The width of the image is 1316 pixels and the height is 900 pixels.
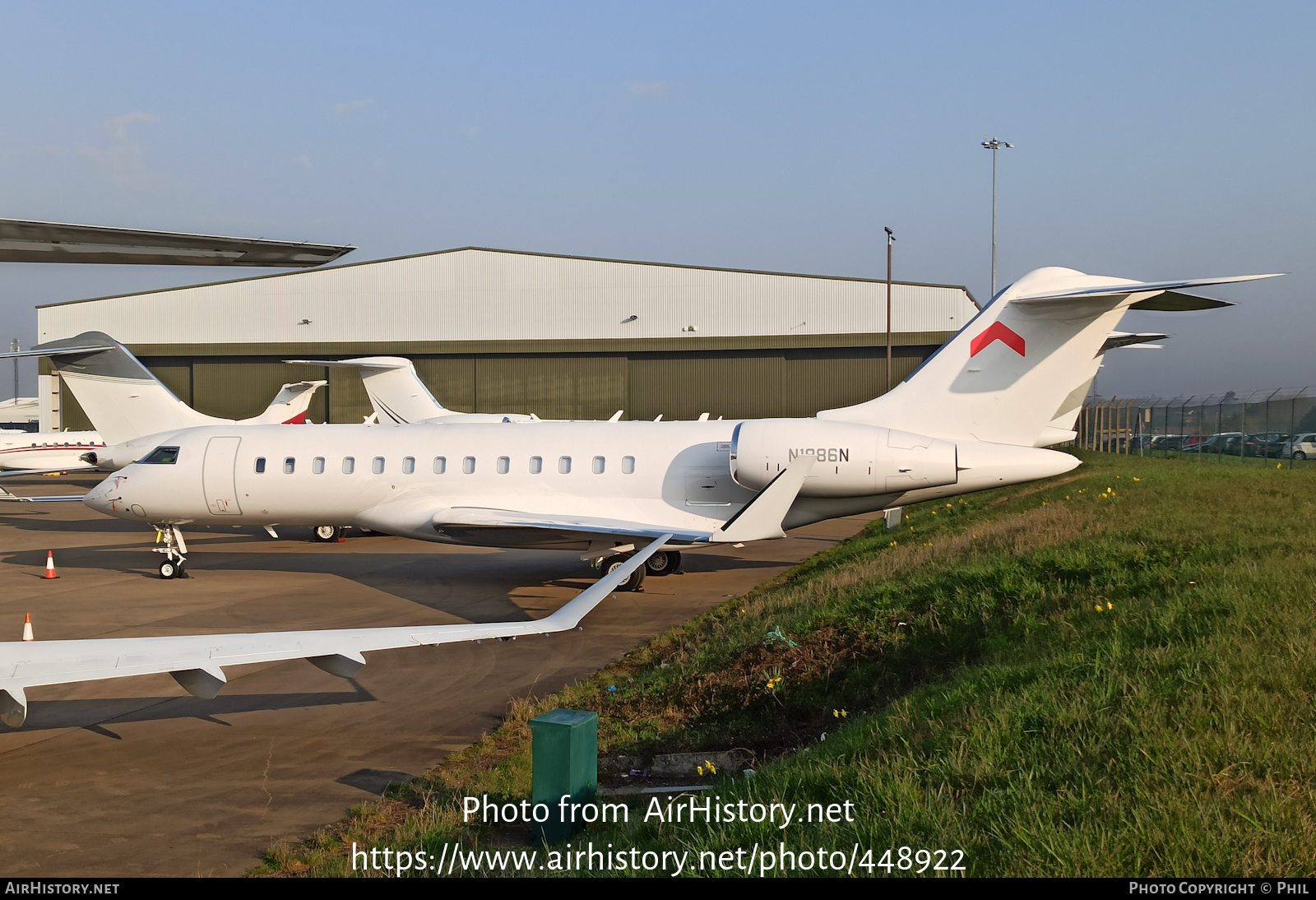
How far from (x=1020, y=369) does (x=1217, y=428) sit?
1932 centimetres

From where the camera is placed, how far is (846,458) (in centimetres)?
1478

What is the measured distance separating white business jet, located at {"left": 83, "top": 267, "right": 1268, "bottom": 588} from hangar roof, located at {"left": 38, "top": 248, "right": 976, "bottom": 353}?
27.3 metres

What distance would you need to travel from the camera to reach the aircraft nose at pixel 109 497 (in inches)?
688

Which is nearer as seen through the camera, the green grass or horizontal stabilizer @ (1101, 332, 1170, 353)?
the green grass

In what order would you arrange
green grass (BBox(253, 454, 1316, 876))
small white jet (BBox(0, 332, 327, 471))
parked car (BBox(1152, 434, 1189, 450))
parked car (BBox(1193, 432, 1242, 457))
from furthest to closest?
1. parked car (BBox(1152, 434, 1189, 450))
2. parked car (BBox(1193, 432, 1242, 457))
3. small white jet (BBox(0, 332, 327, 471))
4. green grass (BBox(253, 454, 1316, 876))

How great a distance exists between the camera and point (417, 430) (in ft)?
56.3

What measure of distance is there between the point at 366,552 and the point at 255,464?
404 cm

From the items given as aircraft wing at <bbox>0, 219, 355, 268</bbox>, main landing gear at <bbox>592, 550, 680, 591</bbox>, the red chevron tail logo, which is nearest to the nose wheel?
main landing gear at <bbox>592, 550, 680, 591</bbox>

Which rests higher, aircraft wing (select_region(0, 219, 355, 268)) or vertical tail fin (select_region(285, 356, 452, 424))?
aircraft wing (select_region(0, 219, 355, 268))

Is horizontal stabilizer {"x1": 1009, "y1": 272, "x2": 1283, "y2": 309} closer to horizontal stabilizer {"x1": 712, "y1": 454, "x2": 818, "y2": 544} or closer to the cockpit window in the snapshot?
horizontal stabilizer {"x1": 712, "y1": 454, "x2": 818, "y2": 544}

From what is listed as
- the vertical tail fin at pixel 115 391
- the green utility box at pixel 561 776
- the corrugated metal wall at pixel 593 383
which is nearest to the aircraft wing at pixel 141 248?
the green utility box at pixel 561 776

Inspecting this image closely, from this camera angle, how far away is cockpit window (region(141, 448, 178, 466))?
57.2 ft
